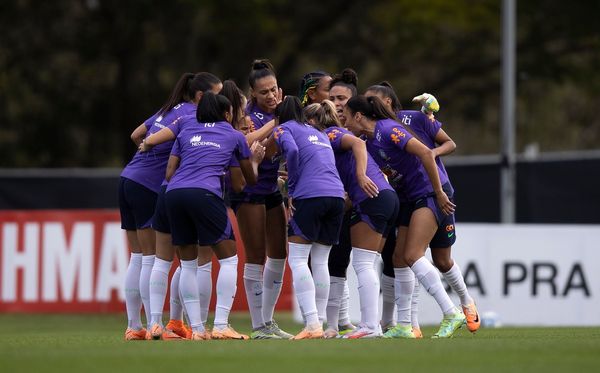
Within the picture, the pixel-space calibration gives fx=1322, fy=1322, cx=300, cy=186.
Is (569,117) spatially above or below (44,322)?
above

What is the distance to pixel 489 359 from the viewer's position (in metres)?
8.29

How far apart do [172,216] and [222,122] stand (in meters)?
0.86

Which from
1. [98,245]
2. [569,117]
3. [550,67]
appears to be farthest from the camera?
[569,117]

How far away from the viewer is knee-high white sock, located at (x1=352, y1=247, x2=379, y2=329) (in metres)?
10.7

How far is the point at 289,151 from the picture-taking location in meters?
10.5

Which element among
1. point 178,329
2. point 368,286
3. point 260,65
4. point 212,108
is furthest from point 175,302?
point 260,65

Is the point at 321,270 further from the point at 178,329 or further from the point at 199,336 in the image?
the point at 178,329

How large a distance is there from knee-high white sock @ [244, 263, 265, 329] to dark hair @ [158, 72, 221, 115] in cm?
151

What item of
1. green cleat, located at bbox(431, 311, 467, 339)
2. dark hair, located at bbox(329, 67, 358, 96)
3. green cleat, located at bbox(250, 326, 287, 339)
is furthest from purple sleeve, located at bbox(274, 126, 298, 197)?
green cleat, located at bbox(431, 311, 467, 339)

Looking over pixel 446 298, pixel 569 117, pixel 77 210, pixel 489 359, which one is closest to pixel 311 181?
pixel 446 298

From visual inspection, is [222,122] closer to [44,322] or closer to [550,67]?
[44,322]

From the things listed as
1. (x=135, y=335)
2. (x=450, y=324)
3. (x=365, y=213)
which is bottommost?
(x=135, y=335)

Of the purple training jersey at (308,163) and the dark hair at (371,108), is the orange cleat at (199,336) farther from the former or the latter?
the dark hair at (371,108)

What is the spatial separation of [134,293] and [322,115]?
221cm
